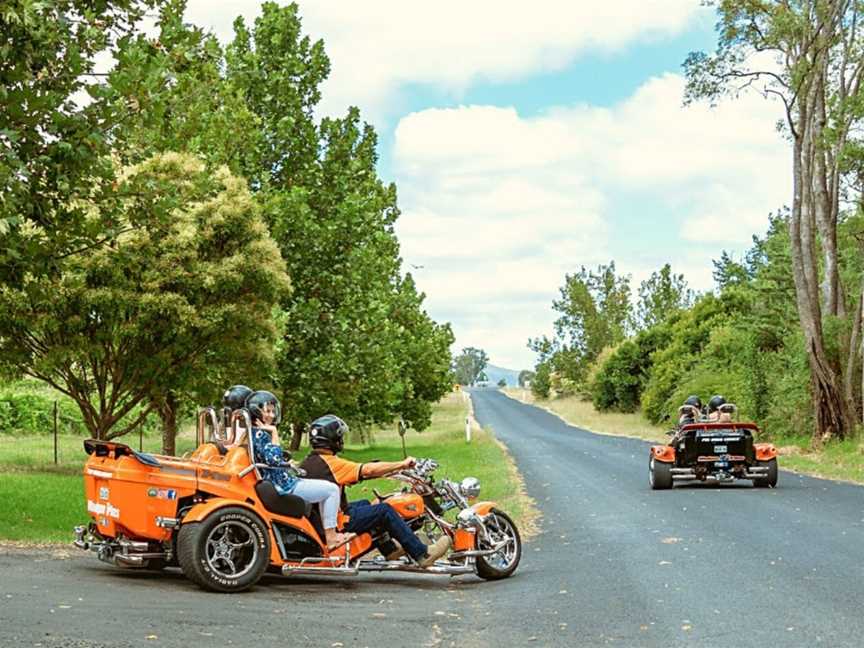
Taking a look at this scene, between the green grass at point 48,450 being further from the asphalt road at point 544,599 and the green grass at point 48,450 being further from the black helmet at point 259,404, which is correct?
the black helmet at point 259,404

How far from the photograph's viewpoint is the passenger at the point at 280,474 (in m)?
10.8

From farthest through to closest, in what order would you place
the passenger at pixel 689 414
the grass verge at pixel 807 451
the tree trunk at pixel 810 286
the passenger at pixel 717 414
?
the tree trunk at pixel 810 286 < the grass verge at pixel 807 451 < the passenger at pixel 689 414 < the passenger at pixel 717 414

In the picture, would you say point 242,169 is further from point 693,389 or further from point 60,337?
point 693,389

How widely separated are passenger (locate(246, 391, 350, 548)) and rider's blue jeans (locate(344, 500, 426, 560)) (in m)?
0.18

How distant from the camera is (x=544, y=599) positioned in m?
10.4

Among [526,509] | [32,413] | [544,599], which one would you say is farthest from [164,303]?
[32,413]

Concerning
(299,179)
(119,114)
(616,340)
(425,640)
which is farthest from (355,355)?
(616,340)

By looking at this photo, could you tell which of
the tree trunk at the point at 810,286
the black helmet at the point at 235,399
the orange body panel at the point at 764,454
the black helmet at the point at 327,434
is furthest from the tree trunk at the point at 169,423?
the tree trunk at the point at 810,286

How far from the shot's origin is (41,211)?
42.9 ft

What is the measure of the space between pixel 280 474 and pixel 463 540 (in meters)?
1.92

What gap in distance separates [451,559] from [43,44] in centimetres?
644

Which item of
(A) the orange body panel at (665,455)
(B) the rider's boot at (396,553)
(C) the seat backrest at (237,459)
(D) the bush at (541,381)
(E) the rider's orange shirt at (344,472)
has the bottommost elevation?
(B) the rider's boot at (396,553)

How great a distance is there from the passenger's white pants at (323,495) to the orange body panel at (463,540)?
4.16 ft

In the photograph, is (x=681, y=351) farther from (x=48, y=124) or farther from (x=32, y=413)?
(x=48, y=124)
